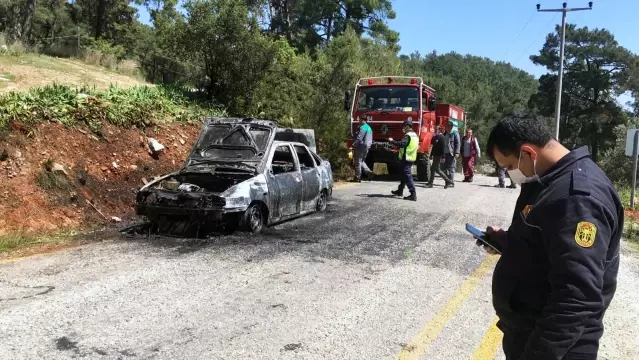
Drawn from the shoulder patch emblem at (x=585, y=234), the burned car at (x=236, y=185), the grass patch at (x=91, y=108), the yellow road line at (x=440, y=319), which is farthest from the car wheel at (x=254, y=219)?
the shoulder patch emblem at (x=585, y=234)

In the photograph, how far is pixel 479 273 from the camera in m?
6.23

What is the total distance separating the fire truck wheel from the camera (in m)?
16.7

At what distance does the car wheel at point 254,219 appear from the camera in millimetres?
7777

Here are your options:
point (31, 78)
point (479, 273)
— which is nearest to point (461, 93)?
point (31, 78)

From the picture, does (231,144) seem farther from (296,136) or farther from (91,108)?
(91,108)

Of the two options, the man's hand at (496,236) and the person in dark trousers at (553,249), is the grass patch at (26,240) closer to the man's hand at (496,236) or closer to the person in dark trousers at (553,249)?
the man's hand at (496,236)

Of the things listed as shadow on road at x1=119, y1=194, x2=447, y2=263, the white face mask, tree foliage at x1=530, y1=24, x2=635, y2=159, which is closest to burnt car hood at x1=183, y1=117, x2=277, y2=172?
shadow on road at x1=119, y1=194, x2=447, y2=263

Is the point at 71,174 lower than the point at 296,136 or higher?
lower

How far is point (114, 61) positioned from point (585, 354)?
22230mm

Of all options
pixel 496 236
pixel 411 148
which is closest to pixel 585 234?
pixel 496 236

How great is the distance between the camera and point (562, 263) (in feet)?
6.18

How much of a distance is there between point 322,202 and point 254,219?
2599 millimetres

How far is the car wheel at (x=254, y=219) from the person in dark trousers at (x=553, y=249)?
5796 millimetres

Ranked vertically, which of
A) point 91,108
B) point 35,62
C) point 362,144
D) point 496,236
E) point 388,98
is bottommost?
point 496,236
